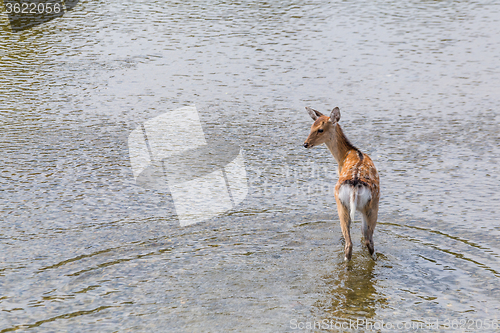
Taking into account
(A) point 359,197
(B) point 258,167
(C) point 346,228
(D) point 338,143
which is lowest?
(B) point 258,167

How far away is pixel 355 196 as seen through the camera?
18.1ft

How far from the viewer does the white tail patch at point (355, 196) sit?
5527mm

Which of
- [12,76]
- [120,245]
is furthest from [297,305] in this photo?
[12,76]

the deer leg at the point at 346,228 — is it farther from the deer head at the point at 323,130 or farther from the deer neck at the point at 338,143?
the deer head at the point at 323,130

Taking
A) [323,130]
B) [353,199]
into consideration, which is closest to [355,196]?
[353,199]

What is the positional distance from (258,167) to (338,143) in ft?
4.72

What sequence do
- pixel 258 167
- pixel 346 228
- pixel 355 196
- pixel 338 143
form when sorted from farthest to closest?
pixel 258 167 < pixel 338 143 < pixel 346 228 < pixel 355 196

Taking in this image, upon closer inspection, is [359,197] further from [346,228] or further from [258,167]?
[258,167]

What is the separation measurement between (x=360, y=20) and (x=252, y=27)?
2386 mm

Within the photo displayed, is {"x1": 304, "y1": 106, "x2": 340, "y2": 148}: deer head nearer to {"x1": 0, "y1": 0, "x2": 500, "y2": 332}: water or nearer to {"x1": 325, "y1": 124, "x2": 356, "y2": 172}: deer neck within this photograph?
{"x1": 325, "y1": 124, "x2": 356, "y2": 172}: deer neck

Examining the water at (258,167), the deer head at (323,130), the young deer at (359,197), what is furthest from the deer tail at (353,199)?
the deer head at (323,130)

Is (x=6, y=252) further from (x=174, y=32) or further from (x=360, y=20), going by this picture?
(x=360, y=20)

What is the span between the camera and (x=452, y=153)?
804 centimetres

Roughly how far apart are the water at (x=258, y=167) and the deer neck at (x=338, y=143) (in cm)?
59
